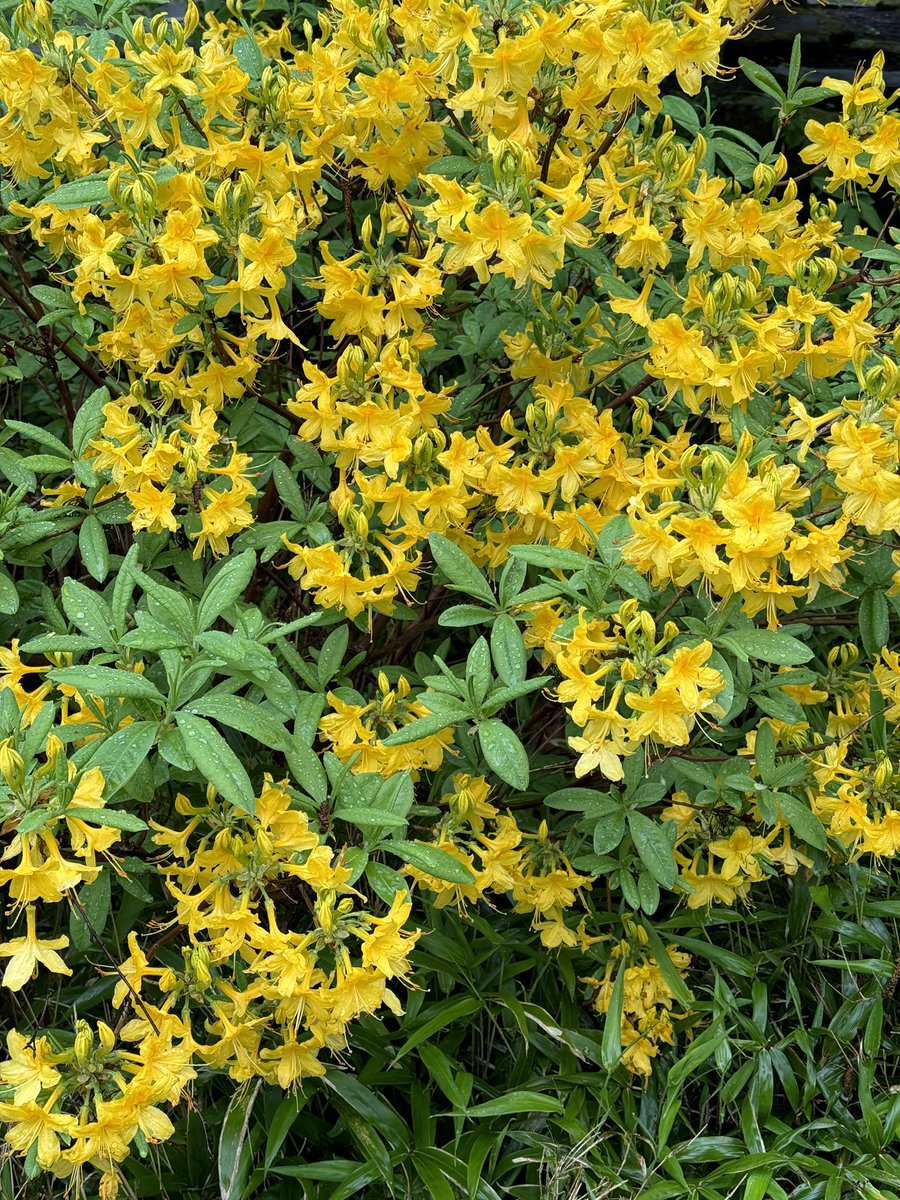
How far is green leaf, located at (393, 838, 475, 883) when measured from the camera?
1614mm

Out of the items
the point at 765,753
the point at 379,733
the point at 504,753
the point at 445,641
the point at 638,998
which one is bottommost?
the point at 638,998

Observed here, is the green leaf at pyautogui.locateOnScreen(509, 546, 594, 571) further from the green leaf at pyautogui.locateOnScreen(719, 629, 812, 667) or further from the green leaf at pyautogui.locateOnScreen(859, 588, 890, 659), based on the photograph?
the green leaf at pyautogui.locateOnScreen(859, 588, 890, 659)

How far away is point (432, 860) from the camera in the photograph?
5.33ft

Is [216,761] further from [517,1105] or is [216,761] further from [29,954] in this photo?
[517,1105]

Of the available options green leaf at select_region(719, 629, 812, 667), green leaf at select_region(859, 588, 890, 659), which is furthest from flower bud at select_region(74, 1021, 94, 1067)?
green leaf at select_region(859, 588, 890, 659)

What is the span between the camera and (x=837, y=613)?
2.34 meters

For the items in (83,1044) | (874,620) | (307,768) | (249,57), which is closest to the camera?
(83,1044)

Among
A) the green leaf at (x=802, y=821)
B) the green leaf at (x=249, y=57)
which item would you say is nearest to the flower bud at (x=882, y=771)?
the green leaf at (x=802, y=821)

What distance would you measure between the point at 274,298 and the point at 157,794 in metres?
0.85

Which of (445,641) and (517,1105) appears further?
(445,641)

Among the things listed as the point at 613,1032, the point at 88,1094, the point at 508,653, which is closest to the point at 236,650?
the point at 508,653

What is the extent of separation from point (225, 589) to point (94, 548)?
1.11 ft

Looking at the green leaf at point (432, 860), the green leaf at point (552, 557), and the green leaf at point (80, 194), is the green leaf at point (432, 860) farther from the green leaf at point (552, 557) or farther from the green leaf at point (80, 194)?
the green leaf at point (80, 194)

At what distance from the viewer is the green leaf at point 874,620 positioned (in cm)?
210
